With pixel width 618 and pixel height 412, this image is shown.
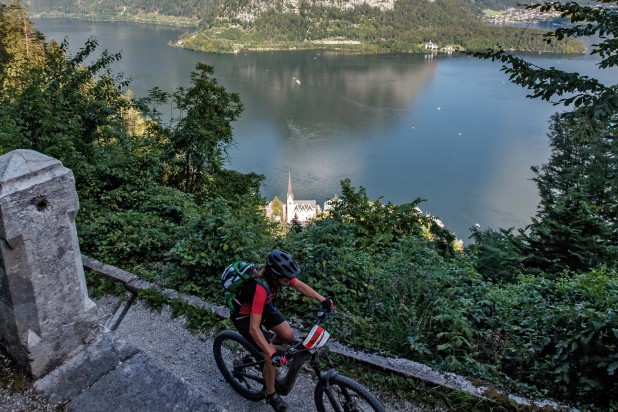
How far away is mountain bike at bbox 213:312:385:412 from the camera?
Result: 251 cm

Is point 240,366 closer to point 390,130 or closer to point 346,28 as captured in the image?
point 390,130

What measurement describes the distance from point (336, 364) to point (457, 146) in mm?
43827

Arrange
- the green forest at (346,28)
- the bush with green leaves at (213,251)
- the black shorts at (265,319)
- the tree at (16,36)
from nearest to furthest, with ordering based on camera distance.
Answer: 1. the black shorts at (265,319)
2. the bush with green leaves at (213,251)
3. the tree at (16,36)
4. the green forest at (346,28)

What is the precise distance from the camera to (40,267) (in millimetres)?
1987

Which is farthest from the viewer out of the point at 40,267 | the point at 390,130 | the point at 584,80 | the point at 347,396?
the point at 390,130

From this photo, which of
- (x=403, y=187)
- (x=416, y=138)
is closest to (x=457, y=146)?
(x=416, y=138)

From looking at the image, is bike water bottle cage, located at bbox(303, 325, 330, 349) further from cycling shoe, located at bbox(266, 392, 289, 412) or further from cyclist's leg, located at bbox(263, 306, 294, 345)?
cycling shoe, located at bbox(266, 392, 289, 412)

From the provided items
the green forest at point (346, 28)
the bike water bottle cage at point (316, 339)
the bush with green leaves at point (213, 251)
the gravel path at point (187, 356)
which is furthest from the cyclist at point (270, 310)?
the green forest at point (346, 28)

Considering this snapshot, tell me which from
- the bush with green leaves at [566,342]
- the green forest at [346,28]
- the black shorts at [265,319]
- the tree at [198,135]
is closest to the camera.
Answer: the black shorts at [265,319]

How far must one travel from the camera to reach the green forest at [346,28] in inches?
3681

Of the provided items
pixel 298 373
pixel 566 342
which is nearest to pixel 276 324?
pixel 298 373

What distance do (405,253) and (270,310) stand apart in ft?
9.25

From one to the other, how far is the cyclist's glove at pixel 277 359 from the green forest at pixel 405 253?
41.2 inches

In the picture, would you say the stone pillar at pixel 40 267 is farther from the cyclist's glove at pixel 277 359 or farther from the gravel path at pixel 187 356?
the cyclist's glove at pixel 277 359
